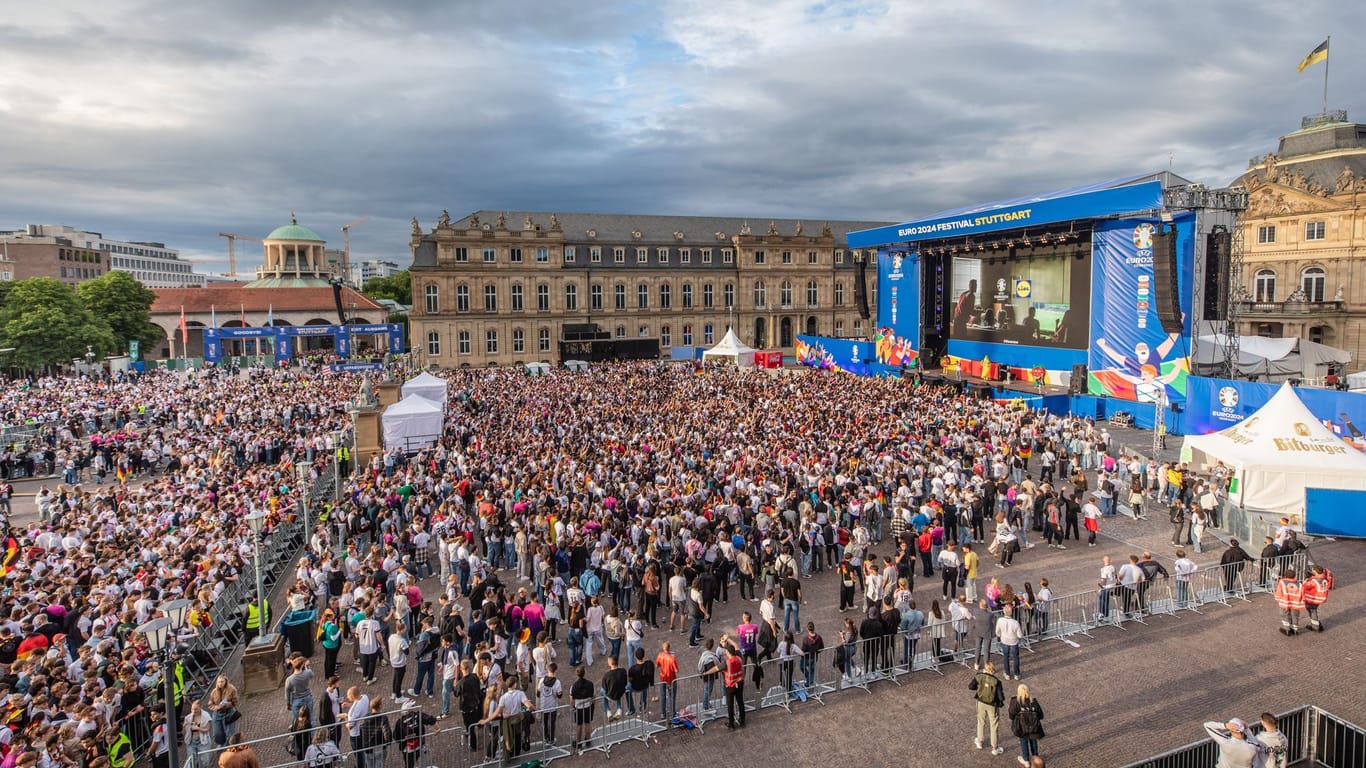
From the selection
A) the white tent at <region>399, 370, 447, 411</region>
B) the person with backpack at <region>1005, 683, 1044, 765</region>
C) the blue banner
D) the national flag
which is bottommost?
the person with backpack at <region>1005, 683, 1044, 765</region>

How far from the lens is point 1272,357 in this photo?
32.9 m

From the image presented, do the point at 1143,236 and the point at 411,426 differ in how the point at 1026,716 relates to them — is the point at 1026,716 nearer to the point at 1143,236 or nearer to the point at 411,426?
the point at 411,426

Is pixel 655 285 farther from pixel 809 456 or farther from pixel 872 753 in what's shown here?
pixel 872 753

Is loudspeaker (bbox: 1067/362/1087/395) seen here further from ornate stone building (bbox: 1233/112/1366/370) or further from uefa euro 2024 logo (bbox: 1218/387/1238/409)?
ornate stone building (bbox: 1233/112/1366/370)

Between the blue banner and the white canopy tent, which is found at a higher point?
the blue banner

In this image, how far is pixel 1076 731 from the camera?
1025 cm

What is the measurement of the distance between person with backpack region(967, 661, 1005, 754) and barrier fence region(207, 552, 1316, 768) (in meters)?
1.81

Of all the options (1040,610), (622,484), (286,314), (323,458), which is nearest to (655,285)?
(286,314)

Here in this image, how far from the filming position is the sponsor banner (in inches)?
926

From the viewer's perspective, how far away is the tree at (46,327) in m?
54.8

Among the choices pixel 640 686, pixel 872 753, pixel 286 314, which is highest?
pixel 286 314

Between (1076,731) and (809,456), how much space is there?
1259 centimetres

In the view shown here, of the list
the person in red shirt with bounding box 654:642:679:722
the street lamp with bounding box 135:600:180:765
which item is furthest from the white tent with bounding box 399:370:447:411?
the street lamp with bounding box 135:600:180:765

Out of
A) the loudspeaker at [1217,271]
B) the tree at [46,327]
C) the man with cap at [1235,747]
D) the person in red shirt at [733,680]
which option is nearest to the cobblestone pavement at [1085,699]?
the person in red shirt at [733,680]
